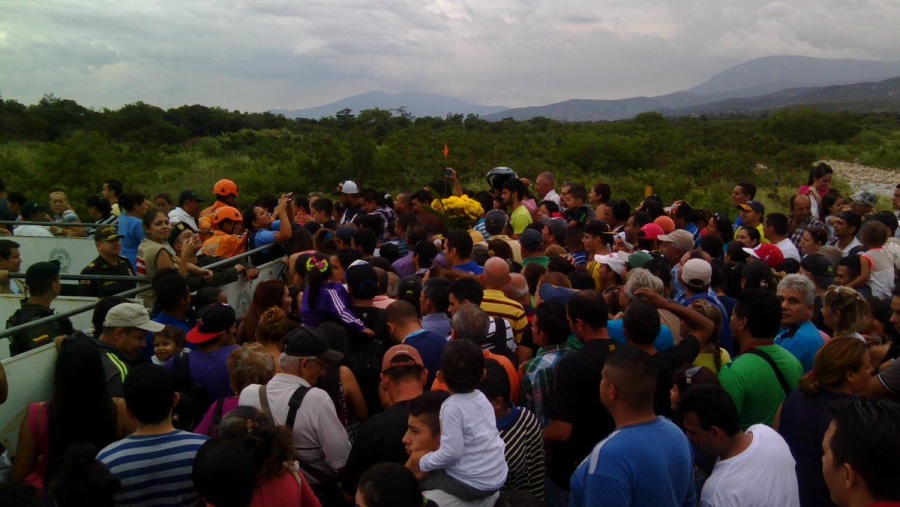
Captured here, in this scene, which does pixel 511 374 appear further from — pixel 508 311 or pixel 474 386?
pixel 508 311

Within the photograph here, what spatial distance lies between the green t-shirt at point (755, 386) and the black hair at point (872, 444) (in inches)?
57.7

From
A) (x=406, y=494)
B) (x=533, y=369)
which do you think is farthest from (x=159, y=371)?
(x=533, y=369)

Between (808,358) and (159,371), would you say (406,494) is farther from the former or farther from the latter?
(808,358)

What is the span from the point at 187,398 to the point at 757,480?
10.6 feet

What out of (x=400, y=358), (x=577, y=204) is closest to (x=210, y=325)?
(x=400, y=358)

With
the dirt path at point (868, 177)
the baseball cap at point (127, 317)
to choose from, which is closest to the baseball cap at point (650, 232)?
the baseball cap at point (127, 317)

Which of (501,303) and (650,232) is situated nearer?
(501,303)

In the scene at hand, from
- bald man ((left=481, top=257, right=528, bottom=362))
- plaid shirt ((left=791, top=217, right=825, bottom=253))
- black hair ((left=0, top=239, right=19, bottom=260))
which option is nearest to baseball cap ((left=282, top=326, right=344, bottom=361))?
bald man ((left=481, top=257, right=528, bottom=362))

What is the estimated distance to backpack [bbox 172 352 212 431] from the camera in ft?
13.2

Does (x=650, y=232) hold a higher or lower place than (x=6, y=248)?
lower

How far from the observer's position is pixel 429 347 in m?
4.34

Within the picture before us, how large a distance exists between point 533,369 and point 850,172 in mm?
31833

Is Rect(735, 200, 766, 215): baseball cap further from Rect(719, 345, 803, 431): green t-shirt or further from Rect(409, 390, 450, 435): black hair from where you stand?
Rect(409, 390, 450, 435): black hair

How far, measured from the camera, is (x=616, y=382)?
2.91 meters
